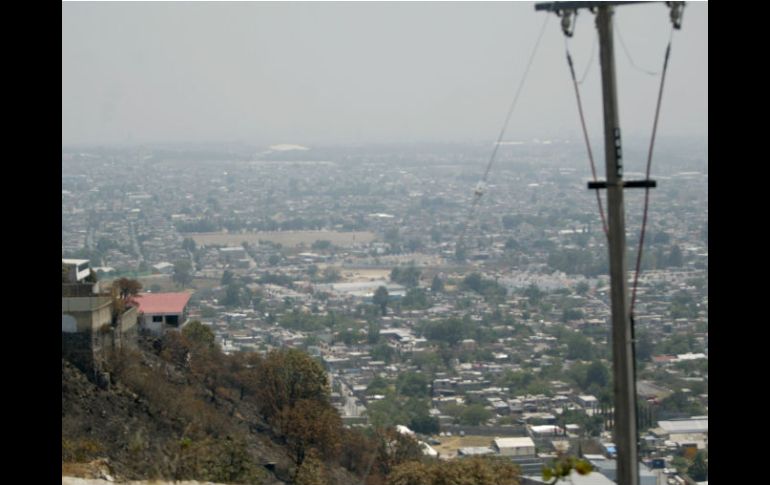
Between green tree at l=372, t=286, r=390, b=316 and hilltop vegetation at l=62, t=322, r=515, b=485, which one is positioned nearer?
hilltop vegetation at l=62, t=322, r=515, b=485

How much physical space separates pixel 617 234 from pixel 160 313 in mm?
9657

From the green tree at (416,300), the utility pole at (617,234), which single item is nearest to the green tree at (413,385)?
the green tree at (416,300)

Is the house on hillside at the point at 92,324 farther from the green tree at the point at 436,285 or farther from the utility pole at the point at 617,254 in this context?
the utility pole at the point at 617,254

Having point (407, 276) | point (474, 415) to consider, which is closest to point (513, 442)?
point (474, 415)

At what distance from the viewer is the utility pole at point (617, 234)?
12.0 feet

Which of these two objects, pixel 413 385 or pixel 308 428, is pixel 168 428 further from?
pixel 413 385

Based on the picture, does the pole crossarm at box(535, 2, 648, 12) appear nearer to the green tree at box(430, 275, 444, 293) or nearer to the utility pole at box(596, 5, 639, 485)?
the utility pole at box(596, 5, 639, 485)

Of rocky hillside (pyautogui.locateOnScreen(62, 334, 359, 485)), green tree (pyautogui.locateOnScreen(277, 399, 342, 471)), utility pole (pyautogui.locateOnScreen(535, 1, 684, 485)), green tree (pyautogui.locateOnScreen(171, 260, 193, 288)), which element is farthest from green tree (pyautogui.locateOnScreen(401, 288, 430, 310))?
utility pole (pyautogui.locateOnScreen(535, 1, 684, 485))

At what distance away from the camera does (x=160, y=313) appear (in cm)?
1259

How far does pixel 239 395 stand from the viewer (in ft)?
35.4

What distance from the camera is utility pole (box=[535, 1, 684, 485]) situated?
366 centimetres

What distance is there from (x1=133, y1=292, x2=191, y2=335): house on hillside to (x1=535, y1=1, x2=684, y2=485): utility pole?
9.14m
